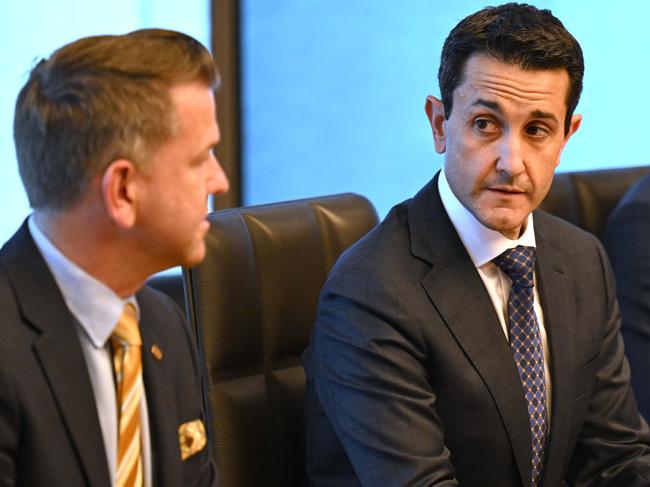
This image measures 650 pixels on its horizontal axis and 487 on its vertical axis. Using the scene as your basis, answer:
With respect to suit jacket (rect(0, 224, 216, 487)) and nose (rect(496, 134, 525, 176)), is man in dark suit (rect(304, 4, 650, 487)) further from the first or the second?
suit jacket (rect(0, 224, 216, 487))

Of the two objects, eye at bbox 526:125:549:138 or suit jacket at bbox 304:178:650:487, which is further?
eye at bbox 526:125:549:138

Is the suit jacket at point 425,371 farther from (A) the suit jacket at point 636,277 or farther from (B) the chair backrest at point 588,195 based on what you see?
(B) the chair backrest at point 588,195

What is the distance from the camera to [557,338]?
204 centimetres

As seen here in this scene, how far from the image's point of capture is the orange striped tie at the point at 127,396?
140cm

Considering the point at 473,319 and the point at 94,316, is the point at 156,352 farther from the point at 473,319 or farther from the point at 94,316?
the point at 473,319

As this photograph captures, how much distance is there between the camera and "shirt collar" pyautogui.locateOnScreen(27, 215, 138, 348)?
1390mm

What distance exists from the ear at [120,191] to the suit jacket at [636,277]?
61.8 inches

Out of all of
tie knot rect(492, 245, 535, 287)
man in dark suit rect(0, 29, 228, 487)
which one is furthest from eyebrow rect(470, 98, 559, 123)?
man in dark suit rect(0, 29, 228, 487)

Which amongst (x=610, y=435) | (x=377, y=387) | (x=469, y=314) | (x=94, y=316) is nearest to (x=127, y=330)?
(x=94, y=316)

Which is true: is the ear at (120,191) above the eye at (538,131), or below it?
above

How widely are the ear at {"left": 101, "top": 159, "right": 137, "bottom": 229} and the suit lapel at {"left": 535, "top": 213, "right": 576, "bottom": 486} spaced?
932 millimetres

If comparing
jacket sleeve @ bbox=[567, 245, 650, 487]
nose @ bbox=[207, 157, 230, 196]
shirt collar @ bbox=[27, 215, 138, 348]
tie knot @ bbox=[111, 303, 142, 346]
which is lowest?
jacket sleeve @ bbox=[567, 245, 650, 487]

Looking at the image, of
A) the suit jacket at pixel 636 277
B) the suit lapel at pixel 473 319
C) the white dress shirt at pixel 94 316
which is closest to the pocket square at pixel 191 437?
the white dress shirt at pixel 94 316

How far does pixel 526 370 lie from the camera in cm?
196
